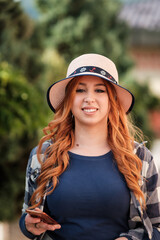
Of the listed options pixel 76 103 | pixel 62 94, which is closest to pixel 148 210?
pixel 76 103

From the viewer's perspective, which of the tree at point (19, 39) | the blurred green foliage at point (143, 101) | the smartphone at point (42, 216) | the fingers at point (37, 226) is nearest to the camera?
the smartphone at point (42, 216)

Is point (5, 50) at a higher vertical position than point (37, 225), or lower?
higher

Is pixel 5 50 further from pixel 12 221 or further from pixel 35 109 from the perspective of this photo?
pixel 12 221

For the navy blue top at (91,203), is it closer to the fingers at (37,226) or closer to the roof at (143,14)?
the fingers at (37,226)

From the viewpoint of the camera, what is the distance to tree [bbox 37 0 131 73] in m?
11.2

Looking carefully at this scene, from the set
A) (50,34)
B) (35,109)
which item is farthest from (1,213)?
(50,34)

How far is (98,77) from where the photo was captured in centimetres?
208

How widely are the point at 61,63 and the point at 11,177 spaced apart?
341 cm

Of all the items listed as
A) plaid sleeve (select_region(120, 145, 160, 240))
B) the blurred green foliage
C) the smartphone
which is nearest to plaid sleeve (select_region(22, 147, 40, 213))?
the smartphone

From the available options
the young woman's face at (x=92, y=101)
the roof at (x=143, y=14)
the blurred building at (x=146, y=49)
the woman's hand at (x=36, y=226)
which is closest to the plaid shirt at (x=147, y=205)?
the woman's hand at (x=36, y=226)

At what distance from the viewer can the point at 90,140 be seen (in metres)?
2.12

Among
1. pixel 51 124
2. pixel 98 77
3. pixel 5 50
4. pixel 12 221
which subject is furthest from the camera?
pixel 12 221

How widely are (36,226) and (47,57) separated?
6.90m

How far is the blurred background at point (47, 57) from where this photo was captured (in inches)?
170
